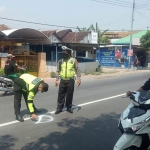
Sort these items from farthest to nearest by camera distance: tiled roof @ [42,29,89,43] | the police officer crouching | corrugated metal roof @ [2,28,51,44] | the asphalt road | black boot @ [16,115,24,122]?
tiled roof @ [42,29,89,43] → corrugated metal roof @ [2,28,51,44] → black boot @ [16,115,24,122] → the police officer crouching → the asphalt road

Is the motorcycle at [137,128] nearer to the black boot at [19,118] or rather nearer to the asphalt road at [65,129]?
the asphalt road at [65,129]

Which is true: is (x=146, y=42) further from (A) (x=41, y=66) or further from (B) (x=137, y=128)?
(B) (x=137, y=128)

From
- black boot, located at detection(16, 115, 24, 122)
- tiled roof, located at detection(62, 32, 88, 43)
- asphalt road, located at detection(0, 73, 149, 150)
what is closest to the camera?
asphalt road, located at detection(0, 73, 149, 150)

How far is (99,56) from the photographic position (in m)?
29.2

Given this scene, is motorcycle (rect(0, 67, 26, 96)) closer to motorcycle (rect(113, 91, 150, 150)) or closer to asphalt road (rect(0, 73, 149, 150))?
asphalt road (rect(0, 73, 149, 150))

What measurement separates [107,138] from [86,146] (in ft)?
Result: 2.01

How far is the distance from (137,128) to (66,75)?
12.6 ft

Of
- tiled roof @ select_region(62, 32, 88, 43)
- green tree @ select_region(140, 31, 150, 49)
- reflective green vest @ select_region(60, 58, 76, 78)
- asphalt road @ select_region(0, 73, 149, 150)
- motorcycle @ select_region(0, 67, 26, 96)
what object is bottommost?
asphalt road @ select_region(0, 73, 149, 150)

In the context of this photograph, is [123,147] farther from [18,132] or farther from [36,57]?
[36,57]

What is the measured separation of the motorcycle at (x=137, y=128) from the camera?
3.61m

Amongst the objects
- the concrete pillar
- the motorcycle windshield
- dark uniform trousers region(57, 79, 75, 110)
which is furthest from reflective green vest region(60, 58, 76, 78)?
the concrete pillar

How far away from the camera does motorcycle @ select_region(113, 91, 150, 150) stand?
3611 mm

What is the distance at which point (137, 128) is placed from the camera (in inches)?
142

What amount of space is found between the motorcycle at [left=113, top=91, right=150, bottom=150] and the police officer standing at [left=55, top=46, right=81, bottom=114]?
3.57 m
